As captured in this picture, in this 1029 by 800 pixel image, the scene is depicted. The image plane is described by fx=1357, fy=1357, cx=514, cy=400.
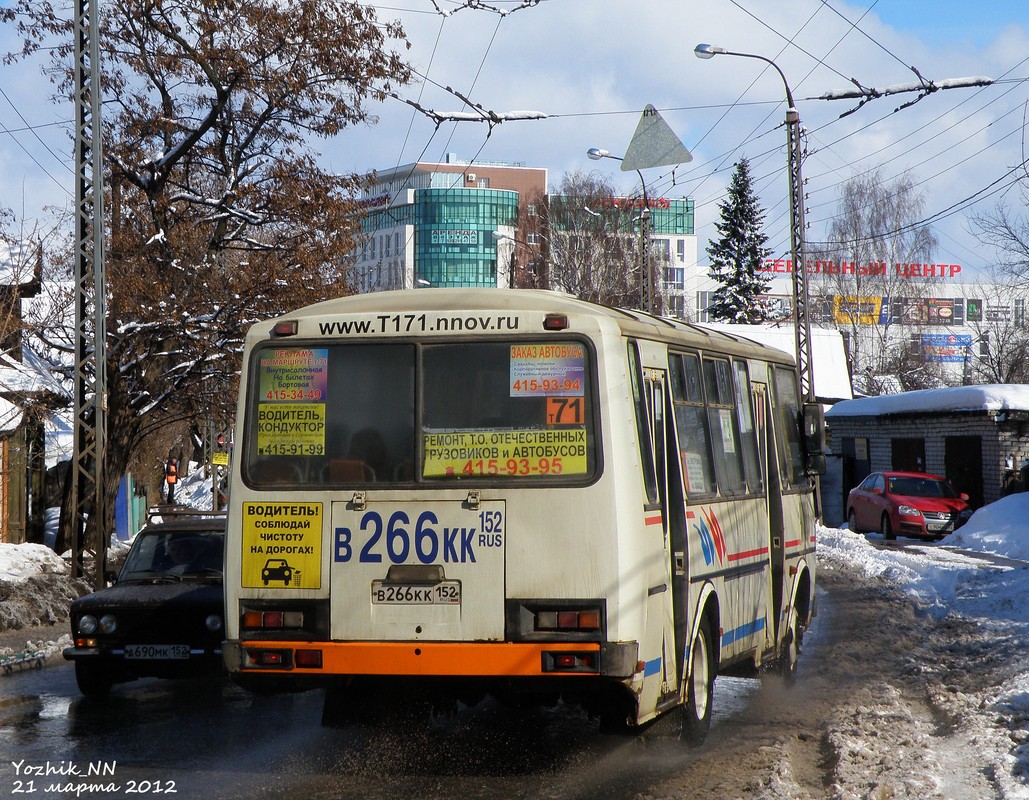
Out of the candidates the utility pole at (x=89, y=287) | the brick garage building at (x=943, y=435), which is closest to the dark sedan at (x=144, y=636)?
the utility pole at (x=89, y=287)

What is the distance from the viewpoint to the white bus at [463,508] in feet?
24.1

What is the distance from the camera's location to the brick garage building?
3403 centimetres

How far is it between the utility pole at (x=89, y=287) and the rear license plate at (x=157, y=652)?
21.7 feet

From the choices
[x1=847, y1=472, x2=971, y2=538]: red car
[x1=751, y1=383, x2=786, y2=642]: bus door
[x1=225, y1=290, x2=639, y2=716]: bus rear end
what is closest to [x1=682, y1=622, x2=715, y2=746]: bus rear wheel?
[x1=225, y1=290, x2=639, y2=716]: bus rear end

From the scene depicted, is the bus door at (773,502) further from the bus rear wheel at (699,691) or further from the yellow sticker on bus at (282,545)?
the yellow sticker on bus at (282,545)

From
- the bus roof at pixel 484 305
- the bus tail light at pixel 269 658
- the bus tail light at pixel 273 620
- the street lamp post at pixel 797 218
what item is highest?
the street lamp post at pixel 797 218

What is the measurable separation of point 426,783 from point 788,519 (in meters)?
4.94

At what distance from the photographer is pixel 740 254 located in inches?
3130

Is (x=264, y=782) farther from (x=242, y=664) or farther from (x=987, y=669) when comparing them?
(x=987, y=669)

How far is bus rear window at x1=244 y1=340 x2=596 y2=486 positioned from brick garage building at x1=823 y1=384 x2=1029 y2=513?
2852 cm

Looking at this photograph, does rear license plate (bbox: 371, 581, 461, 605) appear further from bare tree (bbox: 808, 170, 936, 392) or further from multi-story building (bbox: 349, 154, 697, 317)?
multi-story building (bbox: 349, 154, 697, 317)

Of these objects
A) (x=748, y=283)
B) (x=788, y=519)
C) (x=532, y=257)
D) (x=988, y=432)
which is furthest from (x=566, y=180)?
(x=788, y=519)

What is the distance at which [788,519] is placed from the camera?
1149cm

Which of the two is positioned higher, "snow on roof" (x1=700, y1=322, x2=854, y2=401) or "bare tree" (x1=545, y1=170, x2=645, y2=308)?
"bare tree" (x1=545, y1=170, x2=645, y2=308)
